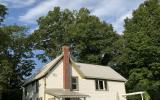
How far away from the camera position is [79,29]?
2410 inches

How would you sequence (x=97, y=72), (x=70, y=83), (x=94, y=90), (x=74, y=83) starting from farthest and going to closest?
(x=97, y=72) < (x=94, y=90) < (x=74, y=83) < (x=70, y=83)

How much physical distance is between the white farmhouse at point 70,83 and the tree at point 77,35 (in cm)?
1767

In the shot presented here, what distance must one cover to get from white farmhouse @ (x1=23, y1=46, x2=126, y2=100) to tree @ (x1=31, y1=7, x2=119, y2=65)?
17.7m

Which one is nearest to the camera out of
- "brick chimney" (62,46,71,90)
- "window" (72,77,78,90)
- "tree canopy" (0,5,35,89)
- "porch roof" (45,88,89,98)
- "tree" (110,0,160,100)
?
"porch roof" (45,88,89,98)

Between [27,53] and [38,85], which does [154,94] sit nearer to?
[38,85]

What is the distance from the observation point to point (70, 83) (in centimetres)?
3784

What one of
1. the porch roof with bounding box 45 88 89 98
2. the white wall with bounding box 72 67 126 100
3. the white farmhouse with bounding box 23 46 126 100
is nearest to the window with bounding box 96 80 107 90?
the white farmhouse with bounding box 23 46 126 100

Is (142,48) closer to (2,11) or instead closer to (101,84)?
(101,84)

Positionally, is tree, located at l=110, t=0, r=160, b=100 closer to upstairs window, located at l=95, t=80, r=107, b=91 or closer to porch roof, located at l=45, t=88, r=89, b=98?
upstairs window, located at l=95, t=80, r=107, b=91

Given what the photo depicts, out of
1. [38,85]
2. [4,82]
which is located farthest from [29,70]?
[38,85]

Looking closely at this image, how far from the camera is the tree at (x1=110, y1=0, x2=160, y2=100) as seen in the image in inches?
2069

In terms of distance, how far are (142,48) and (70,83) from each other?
1990cm

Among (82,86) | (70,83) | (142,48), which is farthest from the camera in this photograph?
(142,48)

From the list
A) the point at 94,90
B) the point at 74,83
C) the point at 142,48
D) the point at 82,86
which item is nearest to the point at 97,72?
the point at 94,90
